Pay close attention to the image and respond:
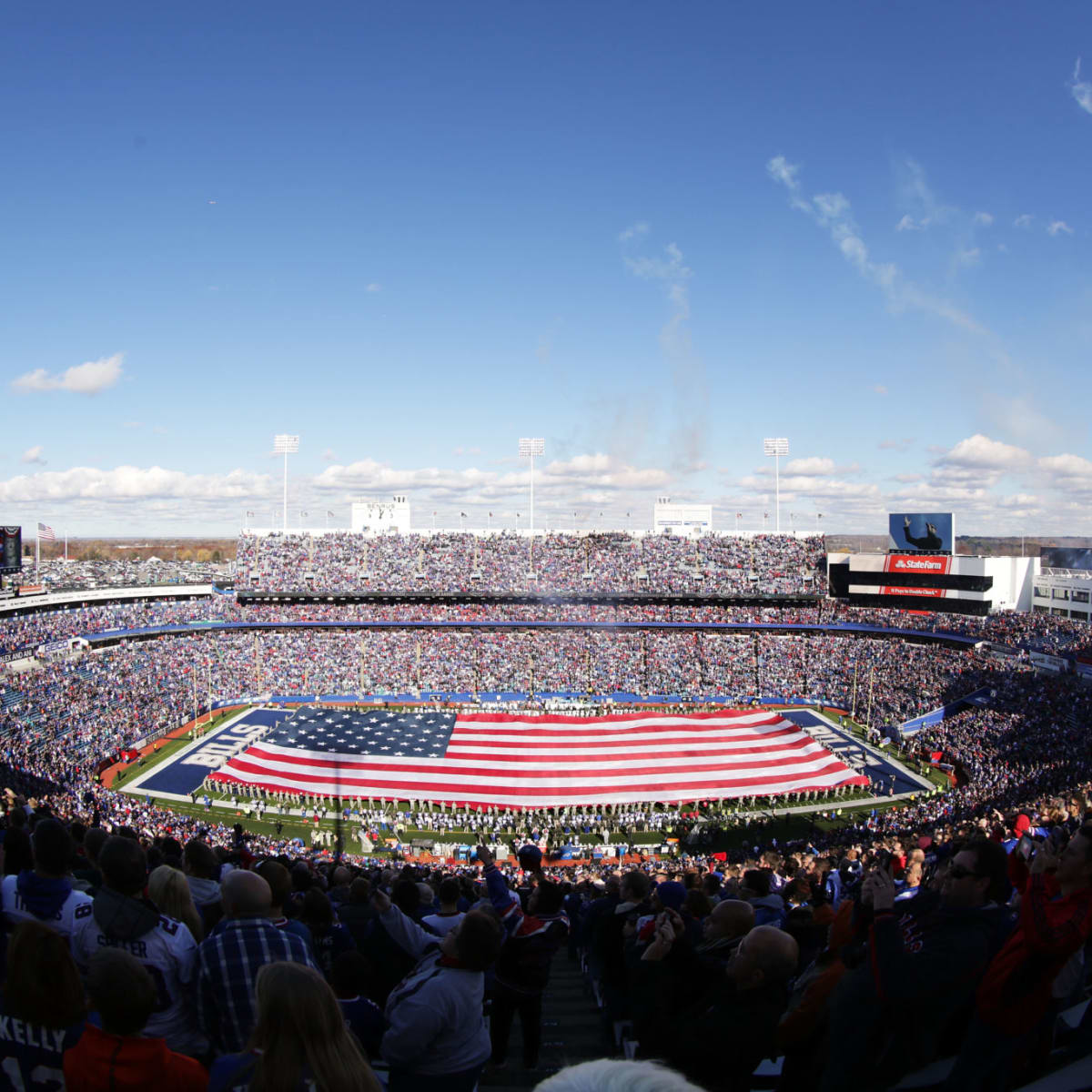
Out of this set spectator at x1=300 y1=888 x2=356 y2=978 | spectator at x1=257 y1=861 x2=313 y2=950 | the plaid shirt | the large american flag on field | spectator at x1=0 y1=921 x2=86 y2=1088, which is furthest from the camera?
the large american flag on field

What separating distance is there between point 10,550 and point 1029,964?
47.6 meters

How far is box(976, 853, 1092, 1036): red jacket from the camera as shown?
3148 mm

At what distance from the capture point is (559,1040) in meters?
6.75

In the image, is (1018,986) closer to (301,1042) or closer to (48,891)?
(301,1042)

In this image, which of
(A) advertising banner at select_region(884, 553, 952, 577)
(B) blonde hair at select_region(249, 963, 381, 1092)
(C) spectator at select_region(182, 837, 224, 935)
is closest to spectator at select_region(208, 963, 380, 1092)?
(B) blonde hair at select_region(249, 963, 381, 1092)

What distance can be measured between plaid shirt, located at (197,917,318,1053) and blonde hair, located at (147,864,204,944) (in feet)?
2.22

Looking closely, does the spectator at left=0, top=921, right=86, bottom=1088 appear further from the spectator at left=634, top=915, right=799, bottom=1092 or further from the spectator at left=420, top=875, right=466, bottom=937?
the spectator at left=420, top=875, right=466, bottom=937

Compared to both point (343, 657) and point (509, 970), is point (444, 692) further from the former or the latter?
point (509, 970)

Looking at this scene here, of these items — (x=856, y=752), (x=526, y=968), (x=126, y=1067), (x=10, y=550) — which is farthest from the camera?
(x=10, y=550)

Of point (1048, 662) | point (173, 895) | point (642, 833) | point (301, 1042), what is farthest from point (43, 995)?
point (1048, 662)

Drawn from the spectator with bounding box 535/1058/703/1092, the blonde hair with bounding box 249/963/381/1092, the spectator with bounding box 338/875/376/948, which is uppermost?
the spectator with bounding box 535/1058/703/1092

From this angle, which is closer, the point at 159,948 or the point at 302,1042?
the point at 302,1042

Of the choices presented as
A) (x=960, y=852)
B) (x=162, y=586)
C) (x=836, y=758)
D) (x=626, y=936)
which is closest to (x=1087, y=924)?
(x=960, y=852)

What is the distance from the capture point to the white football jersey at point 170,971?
3.67 m
